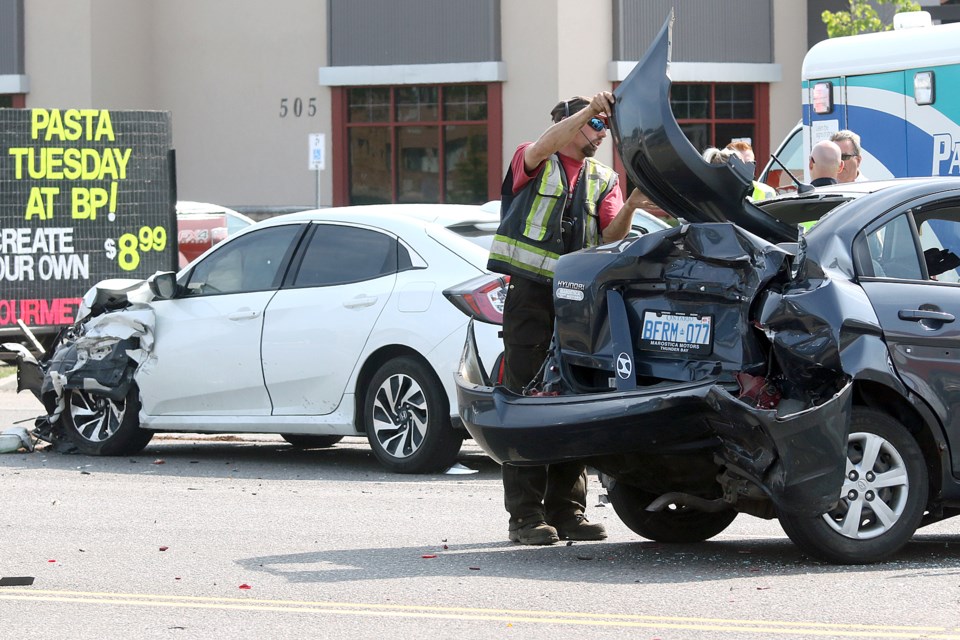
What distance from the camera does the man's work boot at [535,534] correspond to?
24.5 ft

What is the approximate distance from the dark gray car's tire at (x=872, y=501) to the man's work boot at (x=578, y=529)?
4.29 feet

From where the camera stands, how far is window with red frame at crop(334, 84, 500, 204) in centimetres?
2745

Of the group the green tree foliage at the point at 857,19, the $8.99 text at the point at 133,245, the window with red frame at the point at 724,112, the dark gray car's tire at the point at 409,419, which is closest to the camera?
the dark gray car's tire at the point at 409,419

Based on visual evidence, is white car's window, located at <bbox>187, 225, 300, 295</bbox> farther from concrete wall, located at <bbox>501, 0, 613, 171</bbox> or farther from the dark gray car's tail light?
concrete wall, located at <bbox>501, 0, 613, 171</bbox>

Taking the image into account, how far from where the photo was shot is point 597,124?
287 inches

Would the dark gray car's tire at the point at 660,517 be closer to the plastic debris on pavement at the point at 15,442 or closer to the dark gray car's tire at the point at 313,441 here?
the dark gray car's tire at the point at 313,441

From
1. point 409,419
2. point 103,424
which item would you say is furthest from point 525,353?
point 103,424

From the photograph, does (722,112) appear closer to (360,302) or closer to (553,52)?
(553,52)

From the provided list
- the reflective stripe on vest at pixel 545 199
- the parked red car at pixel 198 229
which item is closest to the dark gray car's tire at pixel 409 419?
the reflective stripe on vest at pixel 545 199

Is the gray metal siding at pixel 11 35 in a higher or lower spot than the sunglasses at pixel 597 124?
higher

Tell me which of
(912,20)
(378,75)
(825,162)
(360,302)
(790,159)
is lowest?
(360,302)

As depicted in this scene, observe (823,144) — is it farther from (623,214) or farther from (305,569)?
(305,569)

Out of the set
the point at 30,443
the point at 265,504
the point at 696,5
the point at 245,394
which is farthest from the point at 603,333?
the point at 696,5

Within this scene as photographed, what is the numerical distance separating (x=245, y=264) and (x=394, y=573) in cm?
447
